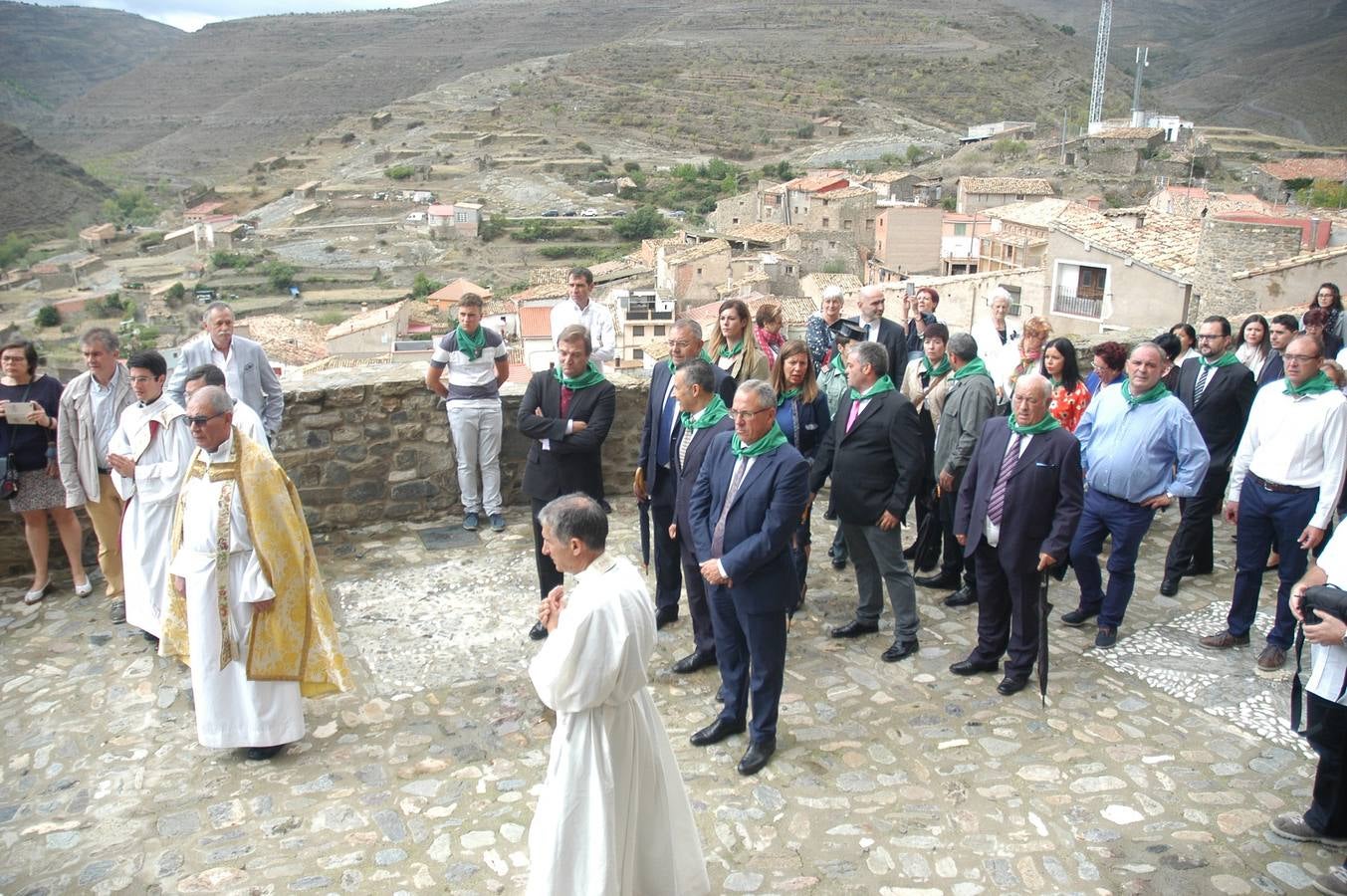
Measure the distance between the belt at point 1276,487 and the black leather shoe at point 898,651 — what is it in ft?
6.04

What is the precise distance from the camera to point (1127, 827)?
336 cm

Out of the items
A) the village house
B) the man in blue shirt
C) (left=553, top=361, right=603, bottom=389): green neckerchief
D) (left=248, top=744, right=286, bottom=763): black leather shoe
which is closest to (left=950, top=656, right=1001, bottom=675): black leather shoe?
the man in blue shirt

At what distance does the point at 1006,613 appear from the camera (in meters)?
4.50

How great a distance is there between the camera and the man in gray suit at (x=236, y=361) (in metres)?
5.27

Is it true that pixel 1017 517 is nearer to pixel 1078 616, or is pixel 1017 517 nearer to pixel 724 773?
pixel 1078 616

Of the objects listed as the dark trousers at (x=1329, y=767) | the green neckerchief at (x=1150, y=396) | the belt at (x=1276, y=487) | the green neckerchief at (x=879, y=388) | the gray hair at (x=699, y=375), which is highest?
the gray hair at (x=699, y=375)

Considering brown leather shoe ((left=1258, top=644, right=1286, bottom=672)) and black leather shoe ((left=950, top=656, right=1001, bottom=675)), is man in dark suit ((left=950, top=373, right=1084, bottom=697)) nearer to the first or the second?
black leather shoe ((left=950, top=656, right=1001, bottom=675))

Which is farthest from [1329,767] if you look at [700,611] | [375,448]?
[375,448]

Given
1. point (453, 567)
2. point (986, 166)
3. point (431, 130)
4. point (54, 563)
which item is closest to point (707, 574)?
point (453, 567)

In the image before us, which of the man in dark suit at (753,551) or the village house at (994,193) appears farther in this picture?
the village house at (994,193)

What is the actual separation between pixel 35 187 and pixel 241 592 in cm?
7270

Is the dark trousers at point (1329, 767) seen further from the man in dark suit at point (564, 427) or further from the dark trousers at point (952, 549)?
the man in dark suit at point (564, 427)


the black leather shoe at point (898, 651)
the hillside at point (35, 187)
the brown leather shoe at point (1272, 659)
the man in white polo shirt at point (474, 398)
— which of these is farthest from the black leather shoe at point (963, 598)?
the hillside at point (35, 187)

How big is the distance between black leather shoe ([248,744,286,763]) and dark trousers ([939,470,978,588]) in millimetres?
3553
